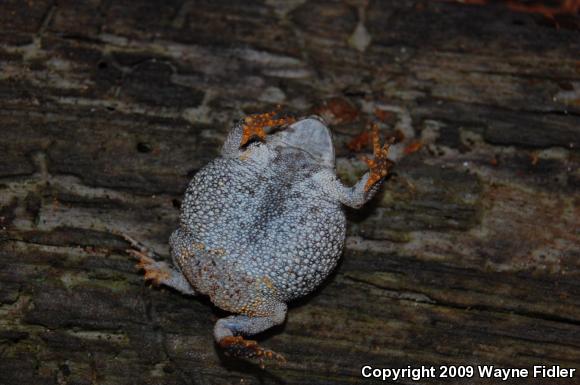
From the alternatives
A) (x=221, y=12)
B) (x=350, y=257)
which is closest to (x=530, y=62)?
(x=350, y=257)

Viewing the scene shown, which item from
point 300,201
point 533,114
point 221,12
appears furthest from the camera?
point 221,12

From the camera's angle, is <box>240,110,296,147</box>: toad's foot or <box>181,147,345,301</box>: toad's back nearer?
<box>181,147,345,301</box>: toad's back

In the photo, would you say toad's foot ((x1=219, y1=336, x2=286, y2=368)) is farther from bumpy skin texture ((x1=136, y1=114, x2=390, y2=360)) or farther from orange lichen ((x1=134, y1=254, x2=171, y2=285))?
orange lichen ((x1=134, y1=254, x2=171, y2=285))

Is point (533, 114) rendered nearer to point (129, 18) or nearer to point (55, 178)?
point (129, 18)

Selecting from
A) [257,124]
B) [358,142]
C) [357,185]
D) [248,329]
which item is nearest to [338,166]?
[358,142]

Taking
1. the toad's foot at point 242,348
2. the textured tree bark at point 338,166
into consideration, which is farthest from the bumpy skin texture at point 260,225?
the textured tree bark at point 338,166

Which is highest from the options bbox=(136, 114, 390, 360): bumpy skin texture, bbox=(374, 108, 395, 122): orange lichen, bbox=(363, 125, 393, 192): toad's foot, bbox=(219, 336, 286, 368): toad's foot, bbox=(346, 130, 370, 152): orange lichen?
bbox=(374, 108, 395, 122): orange lichen

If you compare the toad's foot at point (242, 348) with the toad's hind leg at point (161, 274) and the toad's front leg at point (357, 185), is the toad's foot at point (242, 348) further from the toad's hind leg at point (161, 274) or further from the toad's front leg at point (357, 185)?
the toad's front leg at point (357, 185)

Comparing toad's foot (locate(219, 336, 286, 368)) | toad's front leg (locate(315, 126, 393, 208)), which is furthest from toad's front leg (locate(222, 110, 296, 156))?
toad's foot (locate(219, 336, 286, 368))
